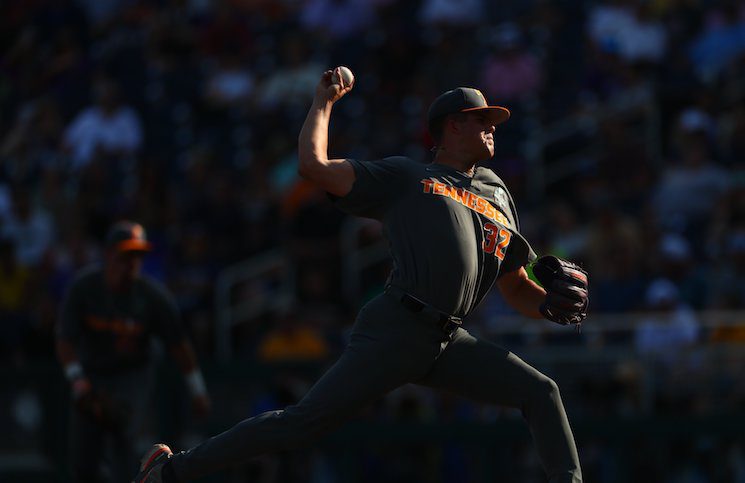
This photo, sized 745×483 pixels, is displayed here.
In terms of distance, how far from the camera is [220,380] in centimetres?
1262

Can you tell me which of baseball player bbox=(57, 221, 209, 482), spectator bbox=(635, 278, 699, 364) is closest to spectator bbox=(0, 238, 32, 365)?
baseball player bbox=(57, 221, 209, 482)

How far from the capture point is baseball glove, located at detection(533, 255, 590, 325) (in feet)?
21.5

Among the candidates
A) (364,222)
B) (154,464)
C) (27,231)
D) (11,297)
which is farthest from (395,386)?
(27,231)

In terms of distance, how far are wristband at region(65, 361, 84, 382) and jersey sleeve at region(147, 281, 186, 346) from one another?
2.28 feet

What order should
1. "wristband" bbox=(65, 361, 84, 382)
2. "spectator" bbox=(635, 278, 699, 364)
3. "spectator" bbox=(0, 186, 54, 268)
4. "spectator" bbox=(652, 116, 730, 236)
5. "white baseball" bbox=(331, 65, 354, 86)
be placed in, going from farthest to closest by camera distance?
"spectator" bbox=(0, 186, 54, 268), "spectator" bbox=(652, 116, 730, 236), "spectator" bbox=(635, 278, 699, 364), "wristband" bbox=(65, 361, 84, 382), "white baseball" bbox=(331, 65, 354, 86)

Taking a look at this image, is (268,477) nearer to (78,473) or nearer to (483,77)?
(78,473)

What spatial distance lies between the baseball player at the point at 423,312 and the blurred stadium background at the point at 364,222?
463 cm

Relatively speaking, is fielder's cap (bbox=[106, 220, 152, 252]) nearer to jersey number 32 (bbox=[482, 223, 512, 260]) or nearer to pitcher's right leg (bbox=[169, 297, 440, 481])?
pitcher's right leg (bbox=[169, 297, 440, 481])

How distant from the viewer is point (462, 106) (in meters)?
6.41

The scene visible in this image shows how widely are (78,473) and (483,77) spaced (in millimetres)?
7828

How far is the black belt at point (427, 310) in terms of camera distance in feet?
20.4

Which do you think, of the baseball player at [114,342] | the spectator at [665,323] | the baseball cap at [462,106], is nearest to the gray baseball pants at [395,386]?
the baseball cap at [462,106]

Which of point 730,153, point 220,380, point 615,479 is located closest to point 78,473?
point 220,380

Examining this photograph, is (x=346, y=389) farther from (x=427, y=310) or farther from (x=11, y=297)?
(x=11, y=297)
